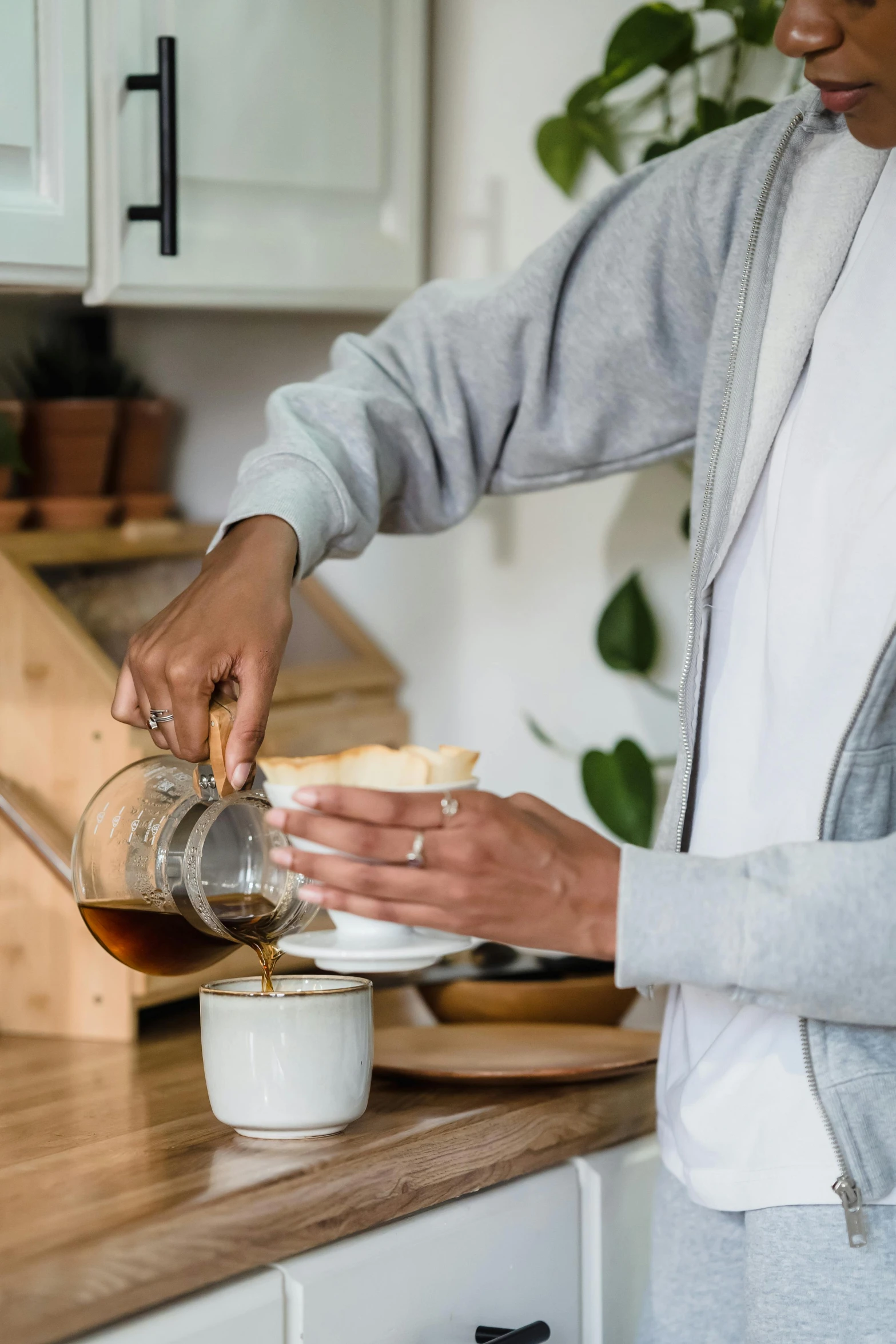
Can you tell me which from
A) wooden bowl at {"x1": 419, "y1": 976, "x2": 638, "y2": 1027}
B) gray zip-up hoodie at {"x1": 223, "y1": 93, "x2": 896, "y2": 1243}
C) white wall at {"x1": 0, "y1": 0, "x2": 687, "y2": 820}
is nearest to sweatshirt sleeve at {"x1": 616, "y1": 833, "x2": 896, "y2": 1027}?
gray zip-up hoodie at {"x1": 223, "y1": 93, "x2": 896, "y2": 1243}

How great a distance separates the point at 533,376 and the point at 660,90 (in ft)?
1.69

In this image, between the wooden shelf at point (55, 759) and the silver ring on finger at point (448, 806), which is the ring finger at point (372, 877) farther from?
the wooden shelf at point (55, 759)

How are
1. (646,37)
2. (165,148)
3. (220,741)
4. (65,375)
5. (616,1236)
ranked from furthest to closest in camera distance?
1. (65,375)
2. (646,37)
3. (165,148)
4. (616,1236)
5. (220,741)

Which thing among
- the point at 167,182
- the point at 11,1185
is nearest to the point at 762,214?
the point at 167,182

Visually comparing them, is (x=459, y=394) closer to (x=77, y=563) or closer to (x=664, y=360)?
(x=664, y=360)

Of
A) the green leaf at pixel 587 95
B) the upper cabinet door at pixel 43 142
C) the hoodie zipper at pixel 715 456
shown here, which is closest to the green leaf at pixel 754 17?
the green leaf at pixel 587 95

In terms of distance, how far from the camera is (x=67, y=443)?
1625mm

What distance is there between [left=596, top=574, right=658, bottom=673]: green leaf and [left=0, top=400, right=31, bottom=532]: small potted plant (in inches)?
23.7

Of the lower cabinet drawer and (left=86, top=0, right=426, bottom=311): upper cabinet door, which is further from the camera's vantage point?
(left=86, top=0, right=426, bottom=311): upper cabinet door

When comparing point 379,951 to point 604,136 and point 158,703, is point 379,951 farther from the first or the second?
point 604,136

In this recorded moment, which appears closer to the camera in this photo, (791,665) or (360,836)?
(360,836)

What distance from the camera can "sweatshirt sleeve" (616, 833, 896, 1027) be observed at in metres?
0.78

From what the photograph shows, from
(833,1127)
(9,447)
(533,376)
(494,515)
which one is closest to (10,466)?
(9,447)

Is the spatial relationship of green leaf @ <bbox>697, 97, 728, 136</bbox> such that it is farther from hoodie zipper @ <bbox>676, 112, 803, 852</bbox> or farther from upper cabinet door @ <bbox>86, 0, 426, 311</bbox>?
hoodie zipper @ <bbox>676, 112, 803, 852</bbox>
